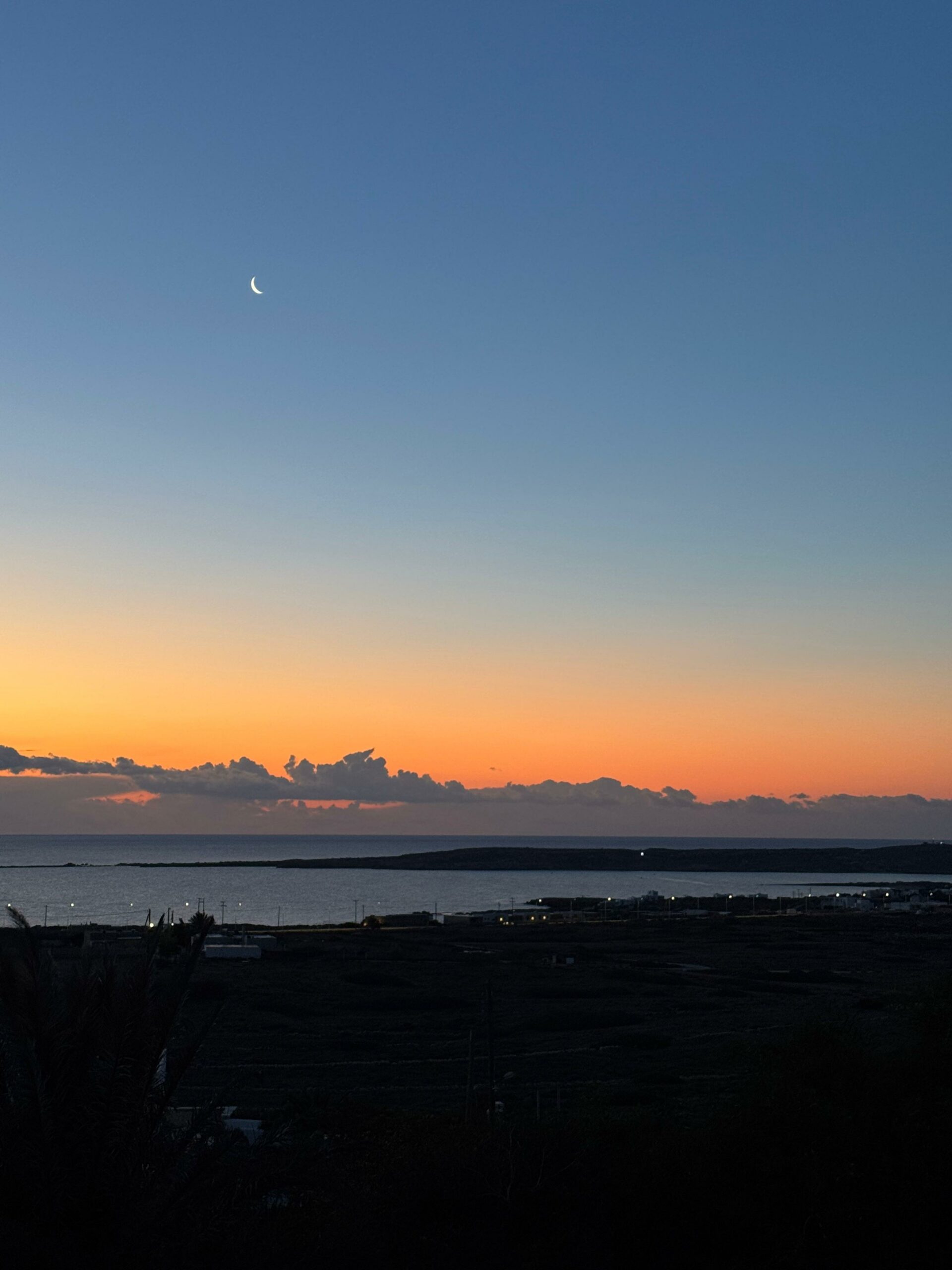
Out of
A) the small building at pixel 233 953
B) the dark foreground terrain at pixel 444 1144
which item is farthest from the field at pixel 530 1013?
the small building at pixel 233 953

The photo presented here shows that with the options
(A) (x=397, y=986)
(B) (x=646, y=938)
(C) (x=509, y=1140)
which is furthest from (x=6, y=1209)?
(B) (x=646, y=938)

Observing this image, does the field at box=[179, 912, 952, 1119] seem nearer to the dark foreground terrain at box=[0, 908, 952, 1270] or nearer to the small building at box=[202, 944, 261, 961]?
the dark foreground terrain at box=[0, 908, 952, 1270]

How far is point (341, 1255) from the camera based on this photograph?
34.7 ft

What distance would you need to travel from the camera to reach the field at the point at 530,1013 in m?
32.1

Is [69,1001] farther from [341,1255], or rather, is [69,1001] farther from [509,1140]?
[509,1140]

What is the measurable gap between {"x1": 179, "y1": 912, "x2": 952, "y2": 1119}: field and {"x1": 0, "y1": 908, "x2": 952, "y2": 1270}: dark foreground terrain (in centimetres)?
33

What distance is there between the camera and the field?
3209cm

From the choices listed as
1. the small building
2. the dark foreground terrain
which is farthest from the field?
the small building

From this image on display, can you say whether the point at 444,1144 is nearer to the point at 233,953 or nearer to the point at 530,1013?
the point at 530,1013

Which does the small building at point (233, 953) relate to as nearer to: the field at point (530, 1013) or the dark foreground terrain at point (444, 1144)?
the field at point (530, 1013)

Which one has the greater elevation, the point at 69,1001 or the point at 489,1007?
the point at 69,1001

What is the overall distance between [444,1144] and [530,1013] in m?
37.6

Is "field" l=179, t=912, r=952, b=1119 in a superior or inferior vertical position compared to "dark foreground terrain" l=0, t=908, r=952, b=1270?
inferior

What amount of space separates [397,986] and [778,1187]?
49.8 m
